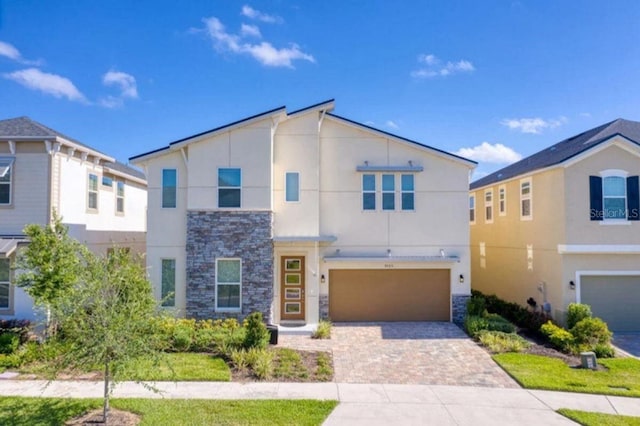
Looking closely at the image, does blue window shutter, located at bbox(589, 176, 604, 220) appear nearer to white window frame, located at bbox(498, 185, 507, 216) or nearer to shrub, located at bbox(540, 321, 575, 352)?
shrub, located at bbox(540, 321, 575, 352)

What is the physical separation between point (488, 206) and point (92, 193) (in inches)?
744

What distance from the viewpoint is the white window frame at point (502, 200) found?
18766mm

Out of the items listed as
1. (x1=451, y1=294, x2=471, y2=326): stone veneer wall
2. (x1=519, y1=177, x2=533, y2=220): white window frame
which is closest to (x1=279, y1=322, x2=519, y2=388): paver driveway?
(x1=451, y1=294, x2=471, y2=326): stone veneer wall

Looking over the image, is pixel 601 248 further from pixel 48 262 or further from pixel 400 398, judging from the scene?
pixel 48 262

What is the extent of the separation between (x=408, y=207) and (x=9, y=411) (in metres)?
13.3

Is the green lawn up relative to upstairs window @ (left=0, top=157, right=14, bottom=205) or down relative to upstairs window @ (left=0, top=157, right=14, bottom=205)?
down

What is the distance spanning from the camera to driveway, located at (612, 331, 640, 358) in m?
12.1

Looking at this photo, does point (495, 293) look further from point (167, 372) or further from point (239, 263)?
point (167, 372)

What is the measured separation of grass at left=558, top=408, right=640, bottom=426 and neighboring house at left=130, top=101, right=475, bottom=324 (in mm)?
7576

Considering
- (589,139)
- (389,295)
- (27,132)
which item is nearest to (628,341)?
(589,139)

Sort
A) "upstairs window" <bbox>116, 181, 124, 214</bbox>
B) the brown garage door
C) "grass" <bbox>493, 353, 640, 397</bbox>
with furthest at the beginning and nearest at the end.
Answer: "upstairs window" <bbox>116, 181, 124, 214</bbox> < the brown garage door < "grass" <bbox>493, 353, 640, 397</bbox>

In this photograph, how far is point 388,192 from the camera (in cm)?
1552

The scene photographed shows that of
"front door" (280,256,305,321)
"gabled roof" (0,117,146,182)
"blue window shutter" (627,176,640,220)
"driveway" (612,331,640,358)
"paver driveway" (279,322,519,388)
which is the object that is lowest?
"driveway" (612,331,640,358)

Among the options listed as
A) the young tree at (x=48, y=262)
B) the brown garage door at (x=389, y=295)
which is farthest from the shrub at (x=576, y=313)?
the young tree at (x=48, y=262)
